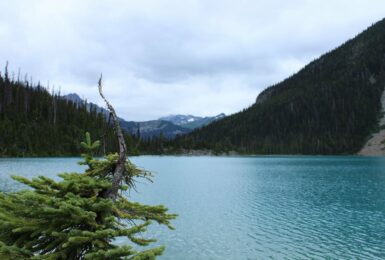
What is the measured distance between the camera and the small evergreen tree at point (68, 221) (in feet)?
22.2

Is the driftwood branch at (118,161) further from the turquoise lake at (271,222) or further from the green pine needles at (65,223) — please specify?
the turquoise lake at (271,222)

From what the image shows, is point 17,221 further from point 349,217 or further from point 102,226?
point 349,217

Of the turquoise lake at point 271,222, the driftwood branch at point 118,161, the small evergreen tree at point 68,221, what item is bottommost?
the turquoise lake at point 271,222

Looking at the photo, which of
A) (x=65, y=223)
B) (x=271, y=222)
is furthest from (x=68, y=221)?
(x=271, y=222)

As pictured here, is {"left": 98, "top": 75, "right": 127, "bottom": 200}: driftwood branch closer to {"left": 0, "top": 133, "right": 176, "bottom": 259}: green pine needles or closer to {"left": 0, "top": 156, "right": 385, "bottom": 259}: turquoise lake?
{"left": 0, "top": 133, "right": 176, "bottom": 259}: green pine needles

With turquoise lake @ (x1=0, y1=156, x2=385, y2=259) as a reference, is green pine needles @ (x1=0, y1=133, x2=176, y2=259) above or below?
above

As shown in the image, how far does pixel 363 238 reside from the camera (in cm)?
3519

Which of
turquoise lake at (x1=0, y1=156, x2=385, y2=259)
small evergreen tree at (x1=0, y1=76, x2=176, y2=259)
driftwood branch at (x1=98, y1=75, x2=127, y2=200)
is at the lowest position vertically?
turquoise lake at (x1=0, y1=156, x2=385, y2=259)

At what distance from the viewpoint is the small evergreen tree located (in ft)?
22.2

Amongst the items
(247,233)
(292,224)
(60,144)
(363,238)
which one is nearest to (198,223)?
(247,233)

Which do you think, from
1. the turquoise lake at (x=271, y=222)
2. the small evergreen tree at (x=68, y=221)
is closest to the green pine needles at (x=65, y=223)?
the small evergreen tree at (x=68, y=221)

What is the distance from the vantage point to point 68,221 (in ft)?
23.3

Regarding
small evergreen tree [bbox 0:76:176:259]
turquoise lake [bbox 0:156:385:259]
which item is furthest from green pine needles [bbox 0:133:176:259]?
turquoise lake [bbox 0:156:385:259]

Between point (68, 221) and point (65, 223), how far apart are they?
14 cm
